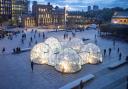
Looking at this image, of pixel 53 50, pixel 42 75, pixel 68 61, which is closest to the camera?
pixel 42 75

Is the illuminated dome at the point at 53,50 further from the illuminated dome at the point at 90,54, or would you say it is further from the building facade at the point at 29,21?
the building facade at the point at 29,21

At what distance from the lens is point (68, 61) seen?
87.4 feet

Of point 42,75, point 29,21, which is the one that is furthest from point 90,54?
point 29,21

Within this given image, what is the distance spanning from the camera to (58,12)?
13438 cm

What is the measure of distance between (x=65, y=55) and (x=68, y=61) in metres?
0.67

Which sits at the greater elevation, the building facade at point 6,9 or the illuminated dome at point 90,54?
the building facade at point 6,9

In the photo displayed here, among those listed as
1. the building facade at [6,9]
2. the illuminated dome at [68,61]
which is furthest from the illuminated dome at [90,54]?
the building facade at [6,9]

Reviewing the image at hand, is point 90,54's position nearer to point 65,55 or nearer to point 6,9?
point 65,55

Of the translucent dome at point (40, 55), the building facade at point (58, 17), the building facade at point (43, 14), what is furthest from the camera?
the building facade at point (58, 17)

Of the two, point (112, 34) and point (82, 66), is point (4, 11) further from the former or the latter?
point (82, 66)

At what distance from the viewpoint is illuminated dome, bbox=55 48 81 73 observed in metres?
26.7

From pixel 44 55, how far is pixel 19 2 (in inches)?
5196

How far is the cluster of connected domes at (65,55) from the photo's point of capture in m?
26.8

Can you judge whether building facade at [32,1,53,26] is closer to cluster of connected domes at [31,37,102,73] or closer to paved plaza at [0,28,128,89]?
cluster of connected domes at [31,37,102,73]
